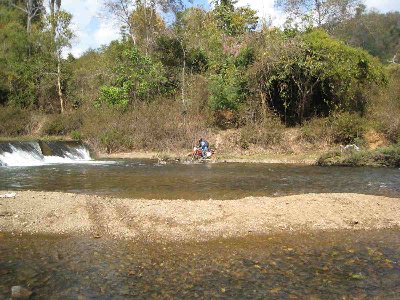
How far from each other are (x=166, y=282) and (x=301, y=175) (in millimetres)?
13077

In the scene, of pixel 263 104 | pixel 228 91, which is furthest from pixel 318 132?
pixel 228 91

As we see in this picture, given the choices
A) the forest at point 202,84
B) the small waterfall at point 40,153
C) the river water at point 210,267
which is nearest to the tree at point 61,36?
the forest at point 202,84

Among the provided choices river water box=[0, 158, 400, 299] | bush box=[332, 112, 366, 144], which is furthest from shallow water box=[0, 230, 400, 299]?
bush box=[332, 112, 366, 144]

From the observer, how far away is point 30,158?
25.5 m

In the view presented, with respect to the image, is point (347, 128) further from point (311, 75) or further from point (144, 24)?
point (144, 24)

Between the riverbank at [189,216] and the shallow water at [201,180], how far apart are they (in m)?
2.44

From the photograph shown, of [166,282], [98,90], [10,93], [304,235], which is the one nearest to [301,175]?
[304,235]

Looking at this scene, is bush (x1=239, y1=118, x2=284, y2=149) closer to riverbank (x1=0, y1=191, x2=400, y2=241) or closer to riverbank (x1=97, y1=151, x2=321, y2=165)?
riverbank (x1=97, y1=151, x2=321, y2=165)

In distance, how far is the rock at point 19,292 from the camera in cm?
608

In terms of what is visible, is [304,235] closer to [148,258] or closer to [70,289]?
[148,258]

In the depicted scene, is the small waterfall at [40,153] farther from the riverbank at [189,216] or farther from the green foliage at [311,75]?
the riverbank at [189,216]

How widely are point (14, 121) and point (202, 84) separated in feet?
53.2

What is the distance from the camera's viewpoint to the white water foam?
78.7ft

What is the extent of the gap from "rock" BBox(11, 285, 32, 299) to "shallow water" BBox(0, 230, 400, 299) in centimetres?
12
